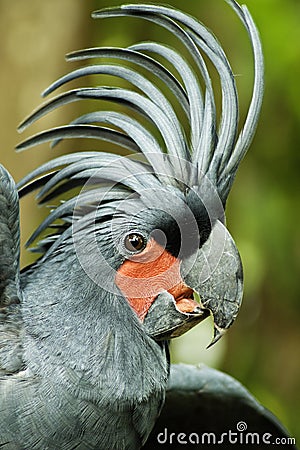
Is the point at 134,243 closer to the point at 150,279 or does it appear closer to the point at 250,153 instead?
the point at 150,279

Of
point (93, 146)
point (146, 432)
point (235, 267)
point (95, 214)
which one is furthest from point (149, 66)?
point (93, 146)

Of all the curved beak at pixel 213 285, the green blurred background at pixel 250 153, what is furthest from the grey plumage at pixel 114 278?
the green blurred background at pixel 250 153

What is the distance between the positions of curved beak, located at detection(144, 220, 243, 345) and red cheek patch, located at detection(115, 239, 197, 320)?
0.01 meters

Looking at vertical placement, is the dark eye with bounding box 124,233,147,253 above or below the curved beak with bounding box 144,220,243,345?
above

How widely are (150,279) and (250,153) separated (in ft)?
6.11

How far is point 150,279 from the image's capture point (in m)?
1.49

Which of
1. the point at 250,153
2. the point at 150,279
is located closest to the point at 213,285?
the point at 150,279

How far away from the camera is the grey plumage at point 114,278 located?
1422 mm

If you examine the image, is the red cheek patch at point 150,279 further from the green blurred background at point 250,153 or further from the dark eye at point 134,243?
the green blurred background at point 250,153

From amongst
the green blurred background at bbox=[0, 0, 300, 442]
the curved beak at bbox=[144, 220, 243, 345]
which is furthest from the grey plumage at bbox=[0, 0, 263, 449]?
the green blurred background at bbox=[0, 0, 300, 442]

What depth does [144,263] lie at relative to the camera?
1.47m

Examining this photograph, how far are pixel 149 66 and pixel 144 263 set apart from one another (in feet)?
1.29

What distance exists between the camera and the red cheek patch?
1.47 m

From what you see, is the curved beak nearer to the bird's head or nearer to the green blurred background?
the bird's head
